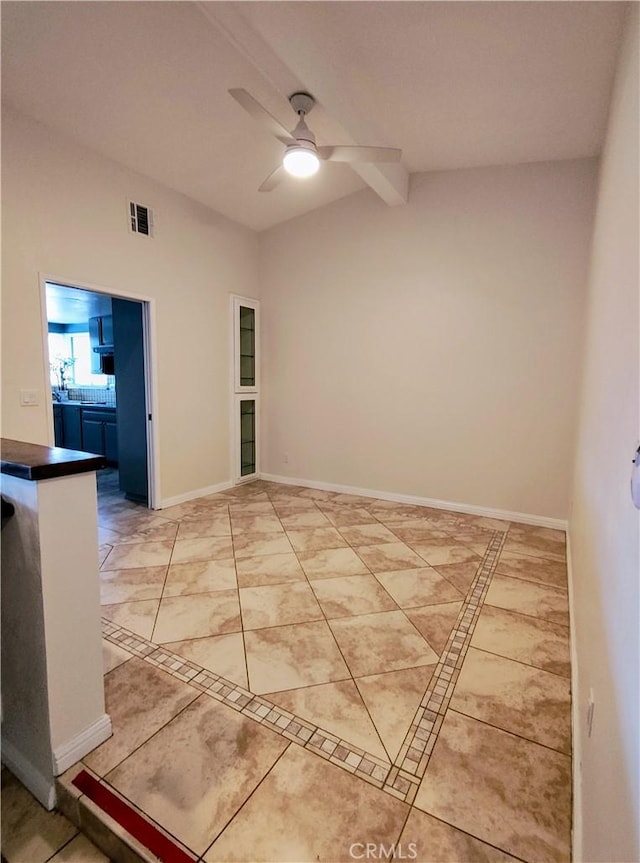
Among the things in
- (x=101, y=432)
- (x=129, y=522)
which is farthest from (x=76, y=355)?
(x=129, y=522)

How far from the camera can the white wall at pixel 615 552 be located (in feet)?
2.75

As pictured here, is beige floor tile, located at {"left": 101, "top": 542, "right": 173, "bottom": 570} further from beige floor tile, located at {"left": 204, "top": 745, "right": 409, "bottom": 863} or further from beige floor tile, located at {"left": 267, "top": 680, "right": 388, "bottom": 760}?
beige floor tile, located at {"left": 204, "top": 745, "right": 409, "bottom": 863}

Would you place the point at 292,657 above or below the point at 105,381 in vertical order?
below

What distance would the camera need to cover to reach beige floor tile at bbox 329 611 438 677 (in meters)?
1.93

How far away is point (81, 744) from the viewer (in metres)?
1.42

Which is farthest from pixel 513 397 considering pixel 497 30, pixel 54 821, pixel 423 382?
pixel 54 821

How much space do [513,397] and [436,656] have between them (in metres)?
2.62

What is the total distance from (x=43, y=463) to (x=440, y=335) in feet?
12.1

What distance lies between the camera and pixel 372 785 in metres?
1.35

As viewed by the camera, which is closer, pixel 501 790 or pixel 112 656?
pixel 501 790

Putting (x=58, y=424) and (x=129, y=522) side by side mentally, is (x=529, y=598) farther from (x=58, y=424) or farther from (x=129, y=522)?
(x=58, y=424)

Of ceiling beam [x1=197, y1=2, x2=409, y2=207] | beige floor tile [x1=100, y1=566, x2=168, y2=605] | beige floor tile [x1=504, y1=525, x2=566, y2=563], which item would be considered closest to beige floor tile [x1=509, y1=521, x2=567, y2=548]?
beige floor tile [x1=504, y1=525, x2=566, y2=563]

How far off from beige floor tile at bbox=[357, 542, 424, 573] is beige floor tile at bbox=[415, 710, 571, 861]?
4.45ft

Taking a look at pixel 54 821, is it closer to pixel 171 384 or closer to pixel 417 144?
pixel 171 384
